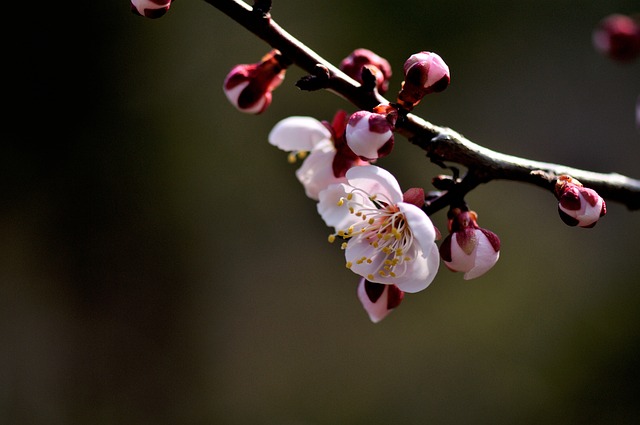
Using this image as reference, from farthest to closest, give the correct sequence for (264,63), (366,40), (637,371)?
(366,40) → (637,371) → (264,63)

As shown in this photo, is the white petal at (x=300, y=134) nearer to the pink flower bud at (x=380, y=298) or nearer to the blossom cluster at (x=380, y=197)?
the blossom cluster at (x=380, y=197)

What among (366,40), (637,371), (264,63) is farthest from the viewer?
(366,40)

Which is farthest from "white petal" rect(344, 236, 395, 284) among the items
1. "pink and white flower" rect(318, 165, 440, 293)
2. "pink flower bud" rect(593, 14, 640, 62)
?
"pink flower bud" rect(593, 14, 640, 62)

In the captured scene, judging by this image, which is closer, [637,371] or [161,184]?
[637,371]

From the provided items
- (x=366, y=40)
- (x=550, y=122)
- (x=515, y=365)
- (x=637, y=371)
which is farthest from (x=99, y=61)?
(x=637, y=371)

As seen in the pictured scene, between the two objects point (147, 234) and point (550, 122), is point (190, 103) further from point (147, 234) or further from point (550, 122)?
point (550, 122)

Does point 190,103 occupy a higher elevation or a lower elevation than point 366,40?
lower

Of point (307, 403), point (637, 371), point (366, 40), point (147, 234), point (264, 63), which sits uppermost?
point (366, 40)

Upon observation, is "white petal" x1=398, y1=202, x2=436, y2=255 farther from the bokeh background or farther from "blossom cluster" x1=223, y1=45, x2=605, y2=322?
the bokeh background
